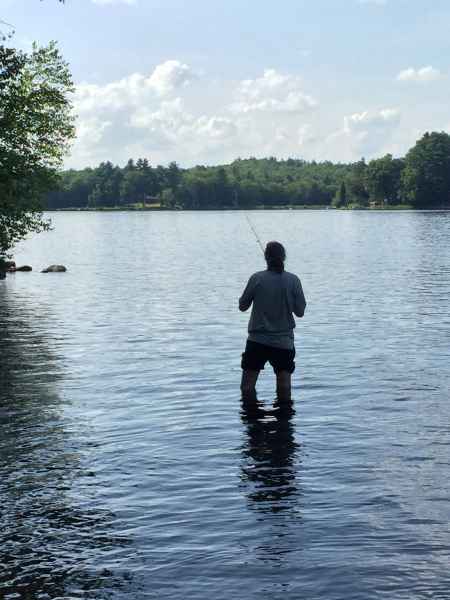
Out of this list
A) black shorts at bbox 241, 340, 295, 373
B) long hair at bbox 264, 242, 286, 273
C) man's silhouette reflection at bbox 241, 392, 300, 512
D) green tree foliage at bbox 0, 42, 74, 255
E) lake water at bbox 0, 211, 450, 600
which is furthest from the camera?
green tree foliage at bbox 0, 42, 74, 255

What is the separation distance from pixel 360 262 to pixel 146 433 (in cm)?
4809

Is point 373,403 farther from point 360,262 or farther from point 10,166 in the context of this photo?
point 360,262

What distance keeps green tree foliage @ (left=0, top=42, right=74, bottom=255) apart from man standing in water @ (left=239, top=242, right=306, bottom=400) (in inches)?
817

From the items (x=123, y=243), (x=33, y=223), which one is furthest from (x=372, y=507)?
(x=123, y=243)

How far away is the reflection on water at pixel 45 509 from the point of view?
7.34 metres

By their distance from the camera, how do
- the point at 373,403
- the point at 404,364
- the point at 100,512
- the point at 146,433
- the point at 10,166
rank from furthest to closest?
1. the point at 10,166
2. the point at 404,364
3. the point at 373,403
4. the point at 146,433
5. the point at 100,512

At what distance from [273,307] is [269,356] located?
83cm

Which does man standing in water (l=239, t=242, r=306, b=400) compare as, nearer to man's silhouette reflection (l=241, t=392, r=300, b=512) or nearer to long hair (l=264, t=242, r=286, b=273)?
long hair (l=264, t=242, r=286, b=273)

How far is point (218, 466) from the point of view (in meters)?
10.9

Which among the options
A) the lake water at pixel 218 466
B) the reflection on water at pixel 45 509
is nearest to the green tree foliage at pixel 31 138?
the lake water at pixel 218 466

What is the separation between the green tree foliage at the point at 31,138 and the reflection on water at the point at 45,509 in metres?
18.8

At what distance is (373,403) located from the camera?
14.8 m

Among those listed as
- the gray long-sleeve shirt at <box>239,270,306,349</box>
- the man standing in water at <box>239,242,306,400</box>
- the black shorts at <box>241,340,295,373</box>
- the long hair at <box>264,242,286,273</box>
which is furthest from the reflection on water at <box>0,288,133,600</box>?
the long hair at <box>264,242,286,273</box>

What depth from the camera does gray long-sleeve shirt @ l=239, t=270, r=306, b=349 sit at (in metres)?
12.6
